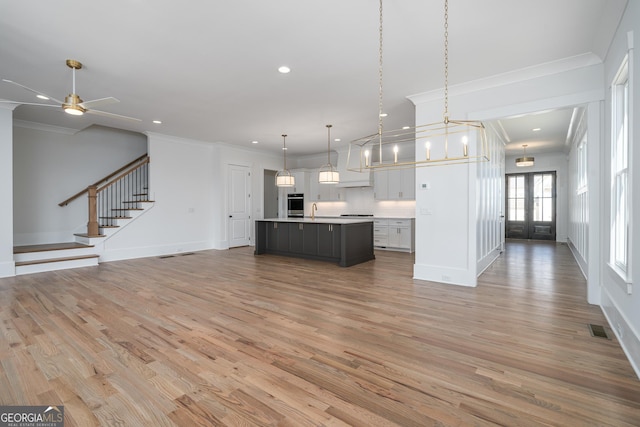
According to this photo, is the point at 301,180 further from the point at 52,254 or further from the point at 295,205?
the point at 52,254

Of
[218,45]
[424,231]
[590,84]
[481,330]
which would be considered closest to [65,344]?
[218,45]

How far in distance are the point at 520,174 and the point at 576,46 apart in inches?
325

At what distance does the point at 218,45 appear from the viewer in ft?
11.0

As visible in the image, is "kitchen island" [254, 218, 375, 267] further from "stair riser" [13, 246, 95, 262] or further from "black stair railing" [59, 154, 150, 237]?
"stair riser" [13, 246, 95, 262]

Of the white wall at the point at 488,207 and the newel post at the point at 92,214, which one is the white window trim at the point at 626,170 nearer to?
the white wall at the point at 488,207

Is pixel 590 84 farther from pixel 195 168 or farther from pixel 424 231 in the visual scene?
pixel 195 168

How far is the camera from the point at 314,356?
7.91ft

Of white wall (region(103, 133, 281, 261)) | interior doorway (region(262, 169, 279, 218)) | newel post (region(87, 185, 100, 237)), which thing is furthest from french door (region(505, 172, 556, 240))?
newel post (region(87, 185, 100, 237))

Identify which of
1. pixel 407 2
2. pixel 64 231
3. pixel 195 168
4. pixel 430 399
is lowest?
pixel 430 399

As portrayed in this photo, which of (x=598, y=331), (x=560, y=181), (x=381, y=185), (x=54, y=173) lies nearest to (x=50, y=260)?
(x=54, y=173)

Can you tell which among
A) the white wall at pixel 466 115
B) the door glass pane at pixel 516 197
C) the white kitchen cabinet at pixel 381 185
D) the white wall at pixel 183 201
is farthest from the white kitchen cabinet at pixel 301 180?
the door glass pane at pixel 516 197

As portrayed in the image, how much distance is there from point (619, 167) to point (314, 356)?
3408 mm

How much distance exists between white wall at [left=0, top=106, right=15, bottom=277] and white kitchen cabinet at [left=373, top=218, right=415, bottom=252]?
7.71m

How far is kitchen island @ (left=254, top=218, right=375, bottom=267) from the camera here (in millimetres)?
6215
